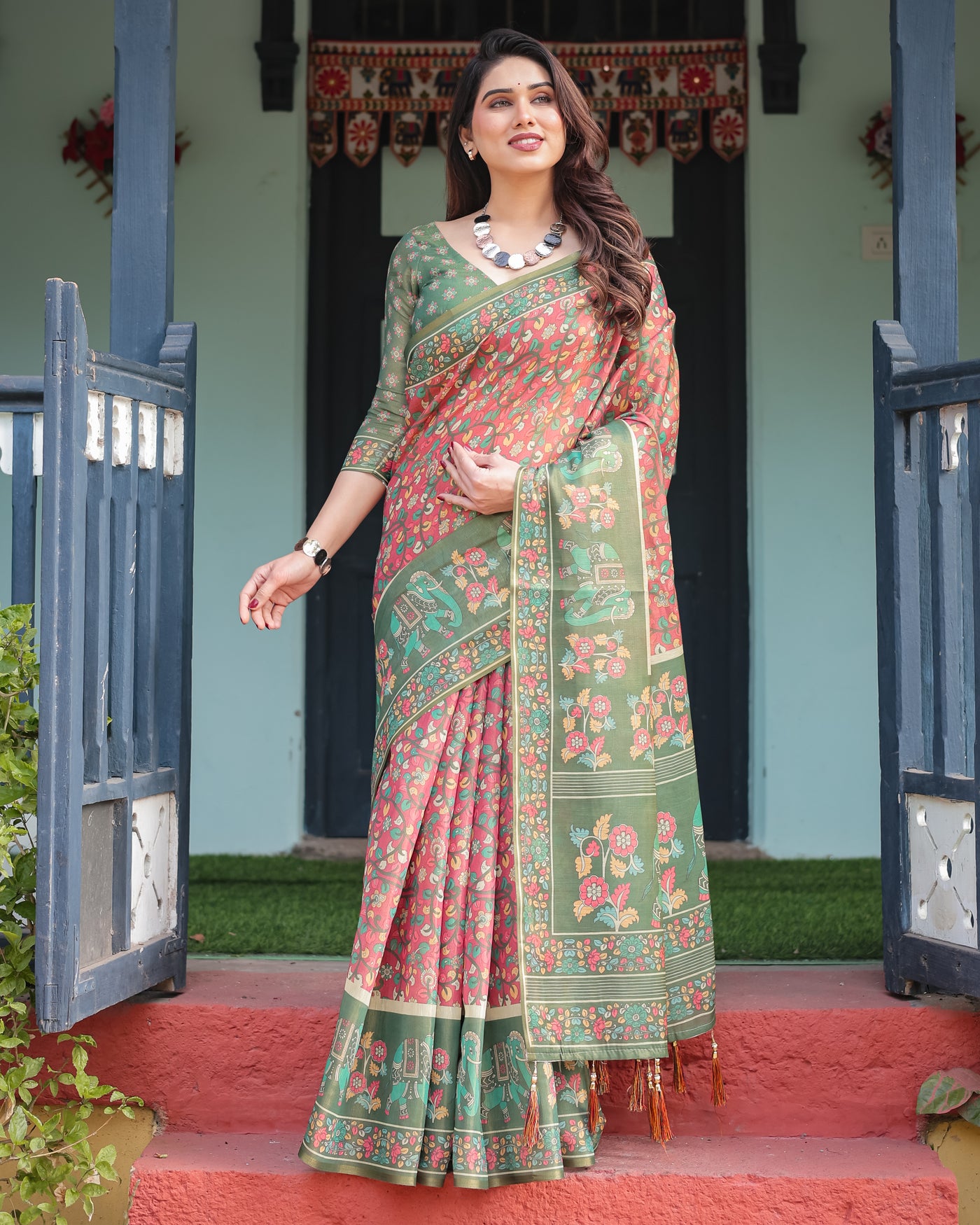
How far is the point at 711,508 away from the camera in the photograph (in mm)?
4859

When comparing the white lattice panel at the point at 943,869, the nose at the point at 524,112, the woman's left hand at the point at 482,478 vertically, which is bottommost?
the white lattice panel at the point at 943,869

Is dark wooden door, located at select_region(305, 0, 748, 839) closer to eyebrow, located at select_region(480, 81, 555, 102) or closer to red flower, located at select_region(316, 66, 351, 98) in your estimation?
red flower, located at select_region(316, 66, 351, 98)

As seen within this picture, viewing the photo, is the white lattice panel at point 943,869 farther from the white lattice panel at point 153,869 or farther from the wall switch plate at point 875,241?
the wall switch plate at point 875,241

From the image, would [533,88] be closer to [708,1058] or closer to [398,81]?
[708,1058]

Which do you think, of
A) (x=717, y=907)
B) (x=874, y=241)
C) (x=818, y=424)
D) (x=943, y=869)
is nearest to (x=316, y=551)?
(x=943, y=869)

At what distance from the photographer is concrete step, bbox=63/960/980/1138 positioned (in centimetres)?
248

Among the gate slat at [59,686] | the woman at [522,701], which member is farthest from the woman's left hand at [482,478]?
the gate slat at [59,686]

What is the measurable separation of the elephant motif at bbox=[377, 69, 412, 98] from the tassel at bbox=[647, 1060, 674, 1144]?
3.60m

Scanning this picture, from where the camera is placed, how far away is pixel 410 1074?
85.3 inches

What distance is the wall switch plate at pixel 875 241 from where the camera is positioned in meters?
4.73

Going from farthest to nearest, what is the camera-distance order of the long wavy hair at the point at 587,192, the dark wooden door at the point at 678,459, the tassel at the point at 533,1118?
1. the dark wooden door at the point at 678,459
2. the long wavy hair at the point at 587,192
3. the tassel at the point at 533,1118

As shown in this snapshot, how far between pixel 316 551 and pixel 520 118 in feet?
2.73

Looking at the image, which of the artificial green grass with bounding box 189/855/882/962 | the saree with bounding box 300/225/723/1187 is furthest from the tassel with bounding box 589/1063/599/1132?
the artificial green grass with bounding box 189/855/882/962

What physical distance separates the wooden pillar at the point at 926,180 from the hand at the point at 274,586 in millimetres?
1275
